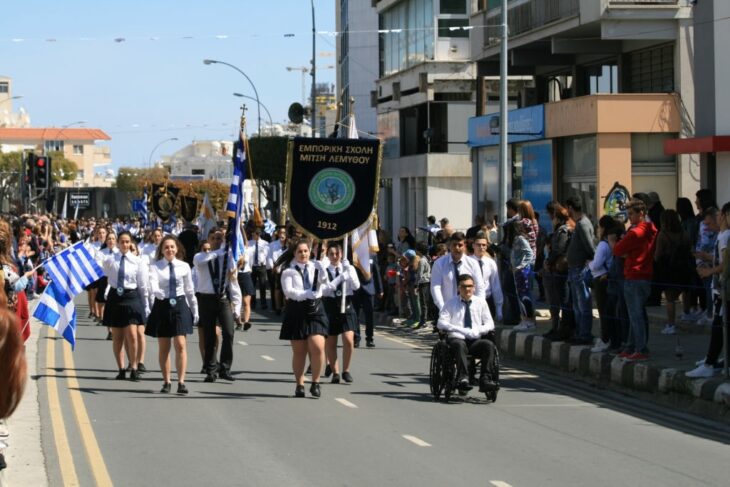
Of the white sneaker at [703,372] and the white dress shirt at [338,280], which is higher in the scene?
the white dress shirt at [338,280]

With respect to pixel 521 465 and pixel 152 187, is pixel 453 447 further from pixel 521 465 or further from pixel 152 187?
pixel 152 187

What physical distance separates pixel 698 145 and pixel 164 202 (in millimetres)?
20827

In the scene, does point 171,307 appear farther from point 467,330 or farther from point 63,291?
point 467,330

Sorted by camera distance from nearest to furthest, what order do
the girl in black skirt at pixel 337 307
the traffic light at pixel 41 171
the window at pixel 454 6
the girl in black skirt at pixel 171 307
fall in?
the girl in black skirt at pixel 171 307
the girl in black skirt at pixel 337 307
the traffic light at pixel 41 171
the window at pixel 454 6

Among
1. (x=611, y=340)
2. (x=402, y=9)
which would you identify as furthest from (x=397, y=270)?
(x=402, y=9)

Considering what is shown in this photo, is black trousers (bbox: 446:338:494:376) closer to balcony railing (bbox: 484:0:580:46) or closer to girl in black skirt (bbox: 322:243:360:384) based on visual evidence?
girl in black skirt (bbox: 322:243:360:384)

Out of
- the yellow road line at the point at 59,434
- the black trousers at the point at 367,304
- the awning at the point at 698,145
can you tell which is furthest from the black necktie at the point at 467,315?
the awning at the point at 698,145

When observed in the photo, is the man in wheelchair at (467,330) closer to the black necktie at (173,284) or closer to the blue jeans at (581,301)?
the blue jeans at (581,301)

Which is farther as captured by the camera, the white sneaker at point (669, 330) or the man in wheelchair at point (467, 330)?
the white sneaker at point (669, 330)

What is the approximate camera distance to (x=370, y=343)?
21.6 m

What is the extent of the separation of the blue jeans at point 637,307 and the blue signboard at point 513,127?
742 inches

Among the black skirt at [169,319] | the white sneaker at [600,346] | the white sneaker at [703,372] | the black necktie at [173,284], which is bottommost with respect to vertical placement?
the white sneaker at [703,372]

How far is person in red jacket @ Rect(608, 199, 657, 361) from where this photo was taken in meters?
16.1

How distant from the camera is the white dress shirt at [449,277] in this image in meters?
15.9
